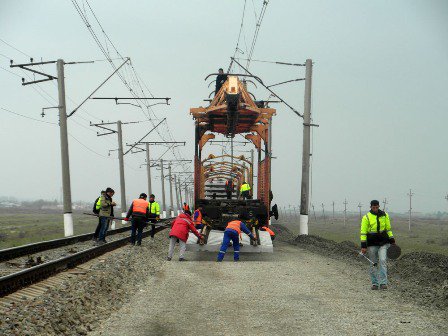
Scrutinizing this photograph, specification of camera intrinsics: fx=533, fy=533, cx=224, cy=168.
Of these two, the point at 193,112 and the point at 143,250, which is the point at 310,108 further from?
the point at 143,250

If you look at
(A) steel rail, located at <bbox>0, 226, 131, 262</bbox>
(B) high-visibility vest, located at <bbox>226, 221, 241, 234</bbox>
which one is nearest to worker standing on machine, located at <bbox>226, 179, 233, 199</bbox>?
(B) high-visibility vest, located at <bbox>226, 221, 241, 234</bbox>

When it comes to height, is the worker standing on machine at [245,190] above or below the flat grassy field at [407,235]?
above

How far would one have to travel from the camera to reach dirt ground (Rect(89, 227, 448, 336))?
703 cm

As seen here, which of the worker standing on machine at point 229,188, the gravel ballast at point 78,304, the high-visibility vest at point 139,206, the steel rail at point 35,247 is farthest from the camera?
the worker standing on machine at point 229,188

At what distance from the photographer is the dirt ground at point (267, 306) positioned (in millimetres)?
7031

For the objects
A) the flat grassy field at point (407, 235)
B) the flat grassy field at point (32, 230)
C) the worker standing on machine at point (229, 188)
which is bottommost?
the flat grassy field at point (407, 235)

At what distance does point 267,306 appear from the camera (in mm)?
8398

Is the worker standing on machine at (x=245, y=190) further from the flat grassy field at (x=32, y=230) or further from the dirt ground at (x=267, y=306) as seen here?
the flat grassy field at (x=32, y=230)

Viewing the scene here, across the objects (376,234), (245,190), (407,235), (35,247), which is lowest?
(407,235)

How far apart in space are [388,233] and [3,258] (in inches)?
392

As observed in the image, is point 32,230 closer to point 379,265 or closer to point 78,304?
point 379,265

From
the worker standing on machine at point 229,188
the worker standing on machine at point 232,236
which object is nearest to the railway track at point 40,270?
the worker standing on machine at point 232,236

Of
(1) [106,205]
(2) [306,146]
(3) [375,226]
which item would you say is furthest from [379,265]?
(2) [306,146]

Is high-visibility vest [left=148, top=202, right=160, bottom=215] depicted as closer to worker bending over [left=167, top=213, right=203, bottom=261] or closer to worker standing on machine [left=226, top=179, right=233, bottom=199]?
worker standing on machine [left=226, top=179, right=233, bottom=199]
